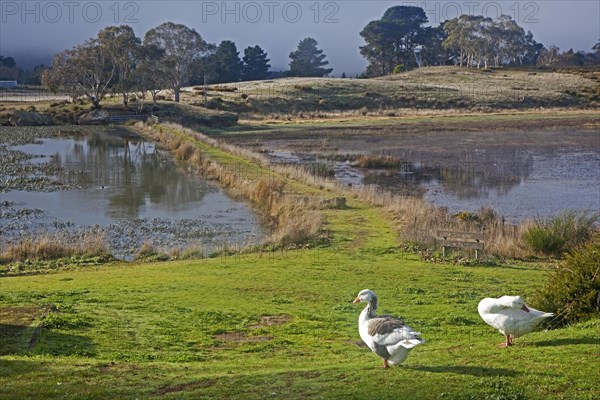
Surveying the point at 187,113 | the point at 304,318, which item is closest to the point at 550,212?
the point at 304,318

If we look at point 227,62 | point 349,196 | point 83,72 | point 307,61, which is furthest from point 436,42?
point 349,196

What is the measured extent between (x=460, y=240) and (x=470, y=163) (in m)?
28.6

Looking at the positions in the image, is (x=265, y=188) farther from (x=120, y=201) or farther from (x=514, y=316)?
(x=514, y=316)

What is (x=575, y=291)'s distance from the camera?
11727mm


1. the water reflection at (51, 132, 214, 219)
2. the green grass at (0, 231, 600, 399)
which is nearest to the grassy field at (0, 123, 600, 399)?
the green grass at (0, 231, 600, 399)

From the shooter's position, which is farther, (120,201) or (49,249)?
(120,201)

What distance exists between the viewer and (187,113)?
80.4 metres

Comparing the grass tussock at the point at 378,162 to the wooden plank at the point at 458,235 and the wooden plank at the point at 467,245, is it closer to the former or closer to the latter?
the wooden plank at the point at 458,235

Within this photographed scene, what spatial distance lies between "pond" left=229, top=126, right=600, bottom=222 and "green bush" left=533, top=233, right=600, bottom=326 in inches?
665

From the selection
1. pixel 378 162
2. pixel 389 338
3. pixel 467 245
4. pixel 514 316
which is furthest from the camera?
pixel 378 162

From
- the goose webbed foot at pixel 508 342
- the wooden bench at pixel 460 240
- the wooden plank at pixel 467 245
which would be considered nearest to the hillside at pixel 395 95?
the wooden bench at pixel 460 240

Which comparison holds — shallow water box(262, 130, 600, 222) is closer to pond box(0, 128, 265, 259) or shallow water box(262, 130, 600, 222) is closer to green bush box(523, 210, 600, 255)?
green bush box(523, 210, 600, 255)

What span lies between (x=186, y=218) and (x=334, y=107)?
67.9 meters

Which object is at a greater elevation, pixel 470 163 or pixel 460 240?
pixel 460 240
